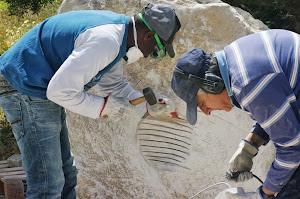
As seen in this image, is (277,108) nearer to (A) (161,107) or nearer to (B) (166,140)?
(A) (161,107)

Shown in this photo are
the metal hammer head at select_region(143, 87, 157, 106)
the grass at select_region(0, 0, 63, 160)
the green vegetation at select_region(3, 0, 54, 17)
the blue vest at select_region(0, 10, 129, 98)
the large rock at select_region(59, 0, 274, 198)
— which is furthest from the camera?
the green vegetation at select_region(3, 0, 54, 17)

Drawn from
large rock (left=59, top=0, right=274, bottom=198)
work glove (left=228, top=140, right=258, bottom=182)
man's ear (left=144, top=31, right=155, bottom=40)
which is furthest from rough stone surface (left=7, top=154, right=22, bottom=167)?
work glove (left=228, top=140, right=258, bottom=182)

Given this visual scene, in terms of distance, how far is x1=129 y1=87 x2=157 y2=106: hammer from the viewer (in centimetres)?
255

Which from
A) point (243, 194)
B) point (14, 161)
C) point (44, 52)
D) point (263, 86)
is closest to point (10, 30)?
point (14, 161)

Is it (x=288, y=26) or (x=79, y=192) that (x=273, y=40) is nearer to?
(x=79, y=192)

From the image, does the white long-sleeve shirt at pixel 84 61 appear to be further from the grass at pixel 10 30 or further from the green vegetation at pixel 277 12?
the green vegetation at pixel 277 12

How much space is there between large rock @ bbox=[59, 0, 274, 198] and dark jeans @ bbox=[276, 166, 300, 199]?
38.2 inches

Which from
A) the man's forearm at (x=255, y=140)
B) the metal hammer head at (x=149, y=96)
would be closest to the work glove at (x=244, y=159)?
the man's forearm at (x=255, y=140)

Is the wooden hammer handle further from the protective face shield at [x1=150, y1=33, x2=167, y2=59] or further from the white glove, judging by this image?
the protective face shield at [x1=150, y1=33, x2=167, y2=59]

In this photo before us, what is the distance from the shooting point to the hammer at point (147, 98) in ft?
8.38

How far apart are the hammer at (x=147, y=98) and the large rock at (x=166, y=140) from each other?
1.40 feet

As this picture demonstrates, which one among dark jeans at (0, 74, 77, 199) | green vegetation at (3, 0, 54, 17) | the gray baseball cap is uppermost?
the gray baseball cap

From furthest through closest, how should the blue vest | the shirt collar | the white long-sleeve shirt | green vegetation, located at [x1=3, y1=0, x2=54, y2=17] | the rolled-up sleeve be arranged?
1. green vegetation, located at [x1=3, y1=0, x2=54, y2=17]
2. the blue vest
3. the white long-sleeve shirt
4. the shirt collar
5. the rolled-up sleeve

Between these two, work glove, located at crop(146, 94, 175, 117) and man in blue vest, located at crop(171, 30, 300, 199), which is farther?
work glove, located at crop(146, 94, 175, 117)
